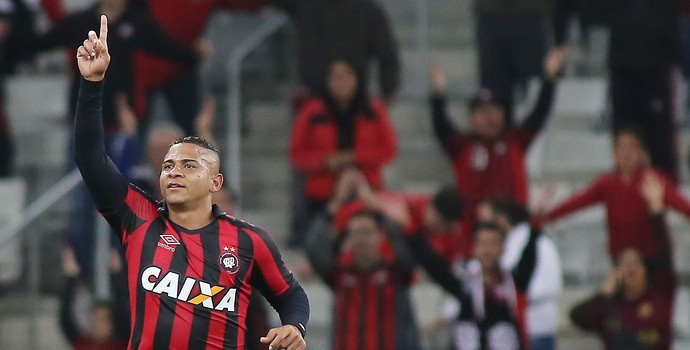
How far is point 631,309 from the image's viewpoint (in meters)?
10.5

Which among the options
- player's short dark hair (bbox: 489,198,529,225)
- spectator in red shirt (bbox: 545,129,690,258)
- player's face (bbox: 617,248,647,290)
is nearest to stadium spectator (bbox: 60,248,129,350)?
player's short dark hair (bbox: 489,198,529,225)

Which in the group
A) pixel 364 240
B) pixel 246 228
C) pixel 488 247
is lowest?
pixel 246 228

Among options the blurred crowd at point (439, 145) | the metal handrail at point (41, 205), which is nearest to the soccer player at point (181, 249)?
the blurred crowd at point (439, 145)

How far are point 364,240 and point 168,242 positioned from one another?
3.64 m

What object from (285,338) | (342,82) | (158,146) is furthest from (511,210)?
(285,338)

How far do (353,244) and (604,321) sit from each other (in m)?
1.65

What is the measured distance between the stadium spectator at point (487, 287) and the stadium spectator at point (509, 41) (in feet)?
5.80

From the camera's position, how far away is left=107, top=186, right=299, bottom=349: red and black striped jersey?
22.1 ft

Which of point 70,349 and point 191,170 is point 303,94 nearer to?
point 70,349

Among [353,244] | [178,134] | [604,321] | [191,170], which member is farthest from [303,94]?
[191,170]

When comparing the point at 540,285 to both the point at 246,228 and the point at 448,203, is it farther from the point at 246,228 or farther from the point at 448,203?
the point at 246,228

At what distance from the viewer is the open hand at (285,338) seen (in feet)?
21.3

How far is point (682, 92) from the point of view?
12.7 meters

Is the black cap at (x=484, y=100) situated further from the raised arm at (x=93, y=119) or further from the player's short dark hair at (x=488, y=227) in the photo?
the raised arm at (x=93, y=119)
